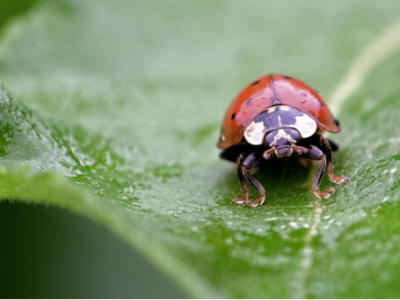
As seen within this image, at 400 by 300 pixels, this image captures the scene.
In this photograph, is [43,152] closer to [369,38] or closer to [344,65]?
[344,65]

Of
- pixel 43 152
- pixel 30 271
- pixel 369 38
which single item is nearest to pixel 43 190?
pixel 43 152

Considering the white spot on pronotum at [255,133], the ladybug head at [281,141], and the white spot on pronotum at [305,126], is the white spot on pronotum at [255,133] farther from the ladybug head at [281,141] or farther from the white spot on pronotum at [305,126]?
the white spot on pronotum at [305,126]

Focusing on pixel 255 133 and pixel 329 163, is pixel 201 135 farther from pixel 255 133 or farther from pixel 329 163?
pixel 329 163

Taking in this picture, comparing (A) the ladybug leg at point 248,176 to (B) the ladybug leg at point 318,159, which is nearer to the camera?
(B) the ladybug leg at point 318,159

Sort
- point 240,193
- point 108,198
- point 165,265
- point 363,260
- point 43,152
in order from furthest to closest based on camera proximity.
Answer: point 240,193, point 43,152, point 108,198, point 363,260, point 165,265

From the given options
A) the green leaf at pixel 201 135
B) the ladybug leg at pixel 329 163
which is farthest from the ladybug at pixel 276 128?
the green leaf at pixel 201 135

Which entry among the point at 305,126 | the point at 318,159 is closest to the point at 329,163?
the point at 318,159

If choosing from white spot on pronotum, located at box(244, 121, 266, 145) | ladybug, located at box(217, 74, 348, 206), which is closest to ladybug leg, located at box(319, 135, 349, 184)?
ladybug, located at box(217, 74, 348, 206)
